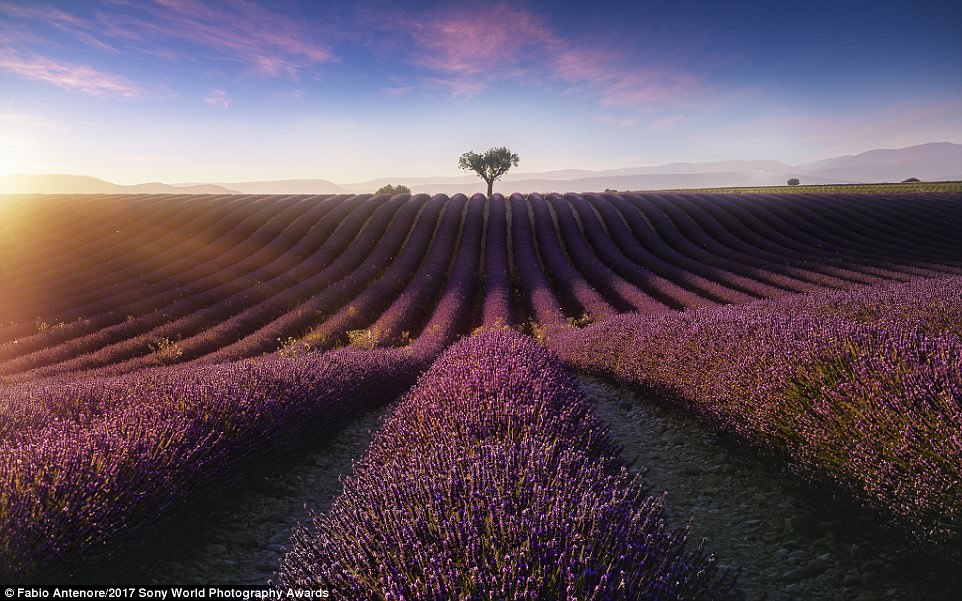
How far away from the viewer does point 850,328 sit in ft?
13.6

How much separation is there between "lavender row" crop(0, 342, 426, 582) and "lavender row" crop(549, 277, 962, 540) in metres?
4.27

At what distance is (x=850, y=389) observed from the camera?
3.40m

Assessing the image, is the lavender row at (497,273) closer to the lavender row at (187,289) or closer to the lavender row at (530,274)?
the lavender row at (530,274)

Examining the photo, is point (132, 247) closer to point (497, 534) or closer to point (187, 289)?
point (187, 289)

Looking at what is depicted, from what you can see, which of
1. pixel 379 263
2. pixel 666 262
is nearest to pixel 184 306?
pixel 379 263

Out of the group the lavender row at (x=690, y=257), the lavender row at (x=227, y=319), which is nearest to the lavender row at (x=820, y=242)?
the lavender row at (x=690, y=257)

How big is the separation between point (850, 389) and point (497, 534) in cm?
292

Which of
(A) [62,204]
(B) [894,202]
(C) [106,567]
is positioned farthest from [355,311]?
(B) [894,202]

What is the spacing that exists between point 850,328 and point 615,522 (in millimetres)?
3323

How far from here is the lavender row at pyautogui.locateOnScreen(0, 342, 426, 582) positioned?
8.72 ft

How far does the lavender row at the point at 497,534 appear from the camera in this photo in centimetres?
193

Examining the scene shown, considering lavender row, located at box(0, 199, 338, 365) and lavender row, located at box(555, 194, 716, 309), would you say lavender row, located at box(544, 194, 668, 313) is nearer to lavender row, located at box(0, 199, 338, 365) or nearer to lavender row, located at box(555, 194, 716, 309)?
lavender row, located at box(555, 194, 716, 309)

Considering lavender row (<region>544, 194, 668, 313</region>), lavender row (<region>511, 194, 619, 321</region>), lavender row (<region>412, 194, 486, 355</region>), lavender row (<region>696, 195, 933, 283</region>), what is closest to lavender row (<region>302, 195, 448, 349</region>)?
lavender row (<region>412, 194, 486, 355</region>)

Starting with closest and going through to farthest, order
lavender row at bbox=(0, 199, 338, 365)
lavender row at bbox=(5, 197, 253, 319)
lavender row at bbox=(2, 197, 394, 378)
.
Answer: lavender row at bbox=(2, 197, 394, 378) → lavender row at bbox=(0, 199, 338, 365) → lavender row at bbox=(5, 197, 253, 319)
